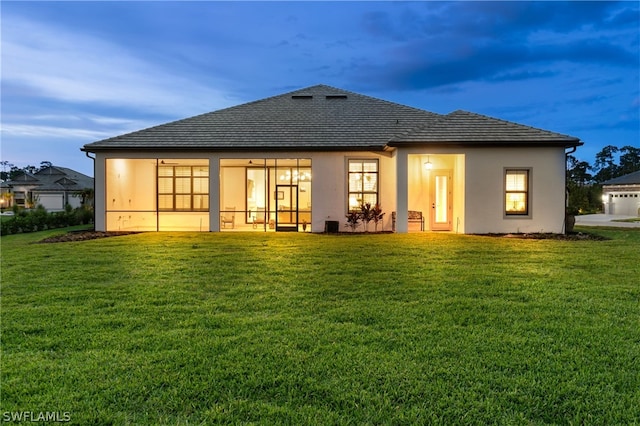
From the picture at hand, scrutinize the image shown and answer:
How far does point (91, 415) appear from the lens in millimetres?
2943

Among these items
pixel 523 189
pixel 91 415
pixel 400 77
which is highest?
pixel 400 77

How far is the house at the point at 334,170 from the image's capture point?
1520 cm

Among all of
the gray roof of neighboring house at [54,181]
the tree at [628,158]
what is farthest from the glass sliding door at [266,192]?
the tree at [628,158]

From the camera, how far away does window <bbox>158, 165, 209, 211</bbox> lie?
20047mm

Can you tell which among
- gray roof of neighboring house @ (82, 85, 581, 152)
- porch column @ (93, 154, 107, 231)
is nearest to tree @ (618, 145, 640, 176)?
gray roof of neighboring house @ (82, 85, 581, 152)

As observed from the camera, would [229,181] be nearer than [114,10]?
No

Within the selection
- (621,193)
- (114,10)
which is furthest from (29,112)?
(621,193)

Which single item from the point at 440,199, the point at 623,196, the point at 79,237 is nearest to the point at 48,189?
the point at 79,237

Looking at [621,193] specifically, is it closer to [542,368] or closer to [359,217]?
[359,217]

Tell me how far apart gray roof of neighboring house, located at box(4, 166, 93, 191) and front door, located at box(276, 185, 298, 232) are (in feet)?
96.8

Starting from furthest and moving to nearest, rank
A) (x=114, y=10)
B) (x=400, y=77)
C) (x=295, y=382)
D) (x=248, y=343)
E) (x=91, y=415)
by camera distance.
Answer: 1. (x=400, y=77)
2. (x=114, y=10)
3. (x=248, y=343)
4. (x=295, y=382)
5. (x=91, y=415)

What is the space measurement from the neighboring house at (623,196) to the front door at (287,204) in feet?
99.1

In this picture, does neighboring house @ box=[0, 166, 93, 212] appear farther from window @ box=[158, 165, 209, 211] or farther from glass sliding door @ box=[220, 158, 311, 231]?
glass sliding door @ box=[220, 158, 311, 231]

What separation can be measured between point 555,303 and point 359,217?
34.4ft
